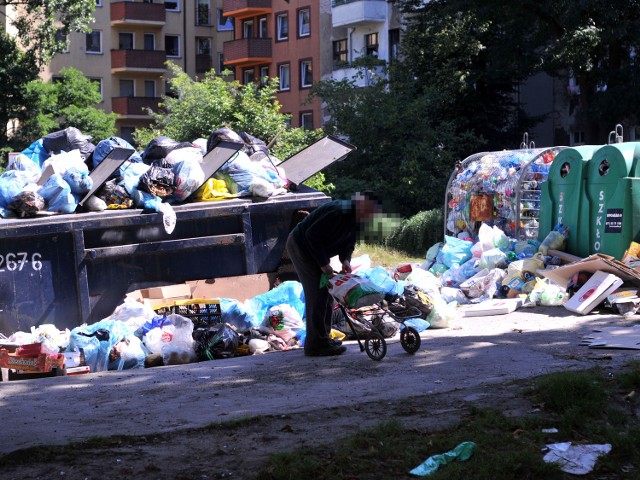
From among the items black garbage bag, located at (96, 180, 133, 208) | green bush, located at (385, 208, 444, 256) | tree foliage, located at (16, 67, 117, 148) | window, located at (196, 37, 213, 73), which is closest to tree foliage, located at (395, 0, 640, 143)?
green bush, located at (385, 208, 444, 256)

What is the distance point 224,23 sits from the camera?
184 ft

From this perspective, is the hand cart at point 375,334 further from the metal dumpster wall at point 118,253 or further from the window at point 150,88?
the window at point 150,88

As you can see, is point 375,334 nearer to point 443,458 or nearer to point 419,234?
point 443,458

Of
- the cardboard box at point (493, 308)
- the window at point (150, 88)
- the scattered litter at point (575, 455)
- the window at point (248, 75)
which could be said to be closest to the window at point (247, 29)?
the window at point (248, 75)

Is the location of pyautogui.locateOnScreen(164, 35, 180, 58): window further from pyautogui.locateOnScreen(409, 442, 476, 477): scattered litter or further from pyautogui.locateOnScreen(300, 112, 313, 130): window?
pyautogui.locateOnScreen(409, 442, 476, 477): scattered litter

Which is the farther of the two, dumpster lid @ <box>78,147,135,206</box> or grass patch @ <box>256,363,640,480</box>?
dumpster lid @ <box>78,147,135,206</box>

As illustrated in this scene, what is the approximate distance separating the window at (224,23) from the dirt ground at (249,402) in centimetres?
4895

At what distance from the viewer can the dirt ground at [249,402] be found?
482cm

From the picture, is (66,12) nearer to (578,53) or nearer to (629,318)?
(578,53)

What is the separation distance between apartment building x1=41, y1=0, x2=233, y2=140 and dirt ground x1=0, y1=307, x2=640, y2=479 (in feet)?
152

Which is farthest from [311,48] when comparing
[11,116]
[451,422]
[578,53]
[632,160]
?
[451,422]

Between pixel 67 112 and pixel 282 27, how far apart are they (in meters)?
13.1

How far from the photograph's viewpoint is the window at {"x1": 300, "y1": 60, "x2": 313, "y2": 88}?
46.8 metres

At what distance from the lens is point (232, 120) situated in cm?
2400
